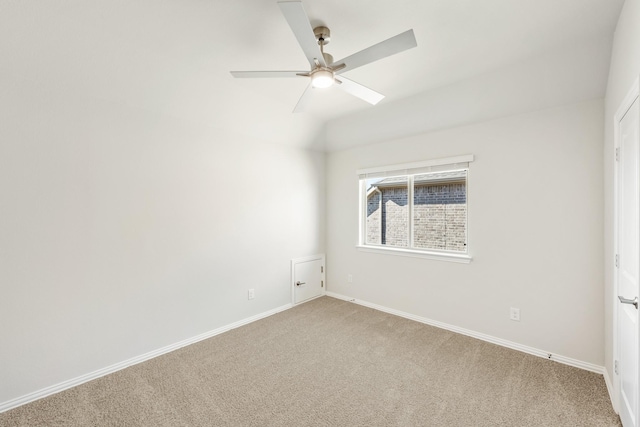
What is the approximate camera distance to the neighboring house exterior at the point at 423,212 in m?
3.30

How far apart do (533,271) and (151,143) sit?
12.5 ft

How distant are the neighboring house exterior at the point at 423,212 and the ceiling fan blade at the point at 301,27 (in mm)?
2226

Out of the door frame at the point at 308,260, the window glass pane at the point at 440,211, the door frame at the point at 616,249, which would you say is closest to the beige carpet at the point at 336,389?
the door frame at the point at 616,249

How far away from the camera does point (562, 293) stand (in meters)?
2.53

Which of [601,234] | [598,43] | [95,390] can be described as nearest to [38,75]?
[95,390]

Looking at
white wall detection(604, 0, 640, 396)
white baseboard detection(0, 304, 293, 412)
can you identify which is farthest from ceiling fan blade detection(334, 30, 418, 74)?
white baseboard detection(0, 304, 293, 412)

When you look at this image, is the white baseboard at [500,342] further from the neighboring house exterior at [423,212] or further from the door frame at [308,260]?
the neighboring house exterior at [423,212]

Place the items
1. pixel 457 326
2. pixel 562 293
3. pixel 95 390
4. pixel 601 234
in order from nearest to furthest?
pixel 95 390 < pixel 601 234 < pixel 562 293 < pixel 457 326

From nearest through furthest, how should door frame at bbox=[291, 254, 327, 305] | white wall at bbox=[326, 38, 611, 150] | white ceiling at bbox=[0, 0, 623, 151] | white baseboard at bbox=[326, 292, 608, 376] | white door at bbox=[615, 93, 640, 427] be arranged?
white door at bbox=[615, 93, 640, 427] → white ceiling at bbox=[0, 0, 623, 151] → white wall at bbox=[326, 38, 611, 150] → white baseboard at bbox=[326, 292, 608, 376] → door frame at bbox=[291, 254, 327, 305]

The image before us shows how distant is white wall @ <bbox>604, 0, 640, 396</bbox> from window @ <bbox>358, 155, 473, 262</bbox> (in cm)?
106

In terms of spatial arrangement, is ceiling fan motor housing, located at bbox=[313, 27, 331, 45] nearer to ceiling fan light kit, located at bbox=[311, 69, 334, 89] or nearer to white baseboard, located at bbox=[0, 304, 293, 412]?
ceiling fan light kit, located at bbox=[311, 69, 334, 89]

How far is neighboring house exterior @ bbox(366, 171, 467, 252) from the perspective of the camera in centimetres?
330

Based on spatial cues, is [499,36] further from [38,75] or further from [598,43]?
[38,75]

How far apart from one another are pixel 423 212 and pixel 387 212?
Answer: 53 centimetres
